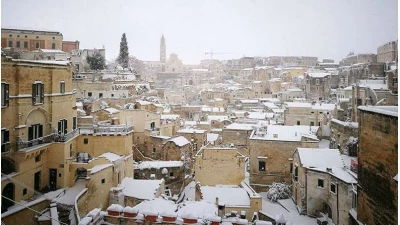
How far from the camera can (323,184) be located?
25.3 feet

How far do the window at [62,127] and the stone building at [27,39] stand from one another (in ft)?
6.05

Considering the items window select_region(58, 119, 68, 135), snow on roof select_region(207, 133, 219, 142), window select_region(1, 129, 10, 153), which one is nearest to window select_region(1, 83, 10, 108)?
window select_region(1, 129, 10, 153)

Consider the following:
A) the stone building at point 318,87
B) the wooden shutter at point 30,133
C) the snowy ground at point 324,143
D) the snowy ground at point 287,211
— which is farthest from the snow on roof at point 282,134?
the stone building at point 318,87

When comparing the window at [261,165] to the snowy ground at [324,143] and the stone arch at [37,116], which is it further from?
the stone arch at [37,116]

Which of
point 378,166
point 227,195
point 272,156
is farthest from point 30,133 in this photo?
point 272,156

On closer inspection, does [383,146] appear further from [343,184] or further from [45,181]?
[45,181]

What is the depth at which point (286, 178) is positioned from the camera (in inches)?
383

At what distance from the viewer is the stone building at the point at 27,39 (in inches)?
249

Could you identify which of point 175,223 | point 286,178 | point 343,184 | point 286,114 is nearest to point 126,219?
point 175,223

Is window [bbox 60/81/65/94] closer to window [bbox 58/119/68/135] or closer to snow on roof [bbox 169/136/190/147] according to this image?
window [bbox 58/119/68/135]

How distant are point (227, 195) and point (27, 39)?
19.1 ft

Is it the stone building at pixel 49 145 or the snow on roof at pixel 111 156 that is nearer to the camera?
the stone building at pixel 49 145

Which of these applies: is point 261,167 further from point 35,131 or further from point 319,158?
point 35,131

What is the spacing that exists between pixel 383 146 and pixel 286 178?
621cm
